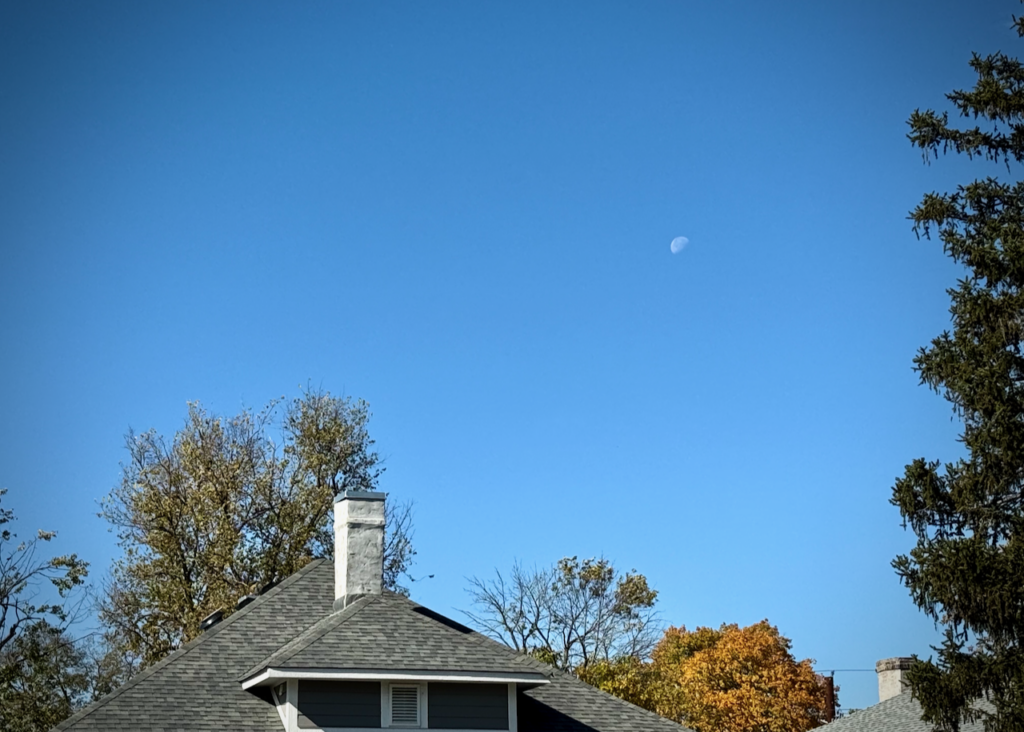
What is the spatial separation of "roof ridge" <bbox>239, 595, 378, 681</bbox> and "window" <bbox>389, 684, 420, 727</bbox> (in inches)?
62.0

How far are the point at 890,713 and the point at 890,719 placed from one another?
0.62 m

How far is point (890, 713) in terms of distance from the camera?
110 feet

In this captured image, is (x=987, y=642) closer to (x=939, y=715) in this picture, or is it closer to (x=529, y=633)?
(x=939, y=715)

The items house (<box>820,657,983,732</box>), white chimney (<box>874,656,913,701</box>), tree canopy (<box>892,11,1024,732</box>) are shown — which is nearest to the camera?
tree canopy (<box>892,11,1024,732</box>)

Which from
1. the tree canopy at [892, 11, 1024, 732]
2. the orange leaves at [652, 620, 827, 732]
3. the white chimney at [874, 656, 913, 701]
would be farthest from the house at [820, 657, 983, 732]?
the orange leaves at [652, 620, 827, 732]

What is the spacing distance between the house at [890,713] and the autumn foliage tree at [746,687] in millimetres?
15879

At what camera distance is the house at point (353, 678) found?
21.7 metres

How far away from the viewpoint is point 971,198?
80.3 feet

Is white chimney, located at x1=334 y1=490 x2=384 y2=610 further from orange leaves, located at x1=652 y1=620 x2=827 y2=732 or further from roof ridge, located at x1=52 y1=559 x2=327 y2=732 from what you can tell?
orange leaves, located at x1=652 y1=620 x2=827 y2=732

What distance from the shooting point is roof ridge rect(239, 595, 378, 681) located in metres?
21.9

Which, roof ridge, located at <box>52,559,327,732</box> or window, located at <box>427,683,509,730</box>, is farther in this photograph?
window, located at <box>427,683,509,730</box>

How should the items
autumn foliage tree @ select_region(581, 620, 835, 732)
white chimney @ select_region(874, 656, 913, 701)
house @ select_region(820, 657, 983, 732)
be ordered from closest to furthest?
house @ select_region(820, 657, 983, 732)
white chimney @ select_region(874, 656, 913, 701)
autumn foliage tree @ select_region(581, 620, 835, 732)

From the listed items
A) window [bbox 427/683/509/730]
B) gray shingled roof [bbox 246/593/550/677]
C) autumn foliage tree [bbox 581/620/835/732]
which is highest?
autumn foliage tree [bbox 581/620/835/732]

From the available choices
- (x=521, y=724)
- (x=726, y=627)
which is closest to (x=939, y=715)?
(x=521, y=724)
